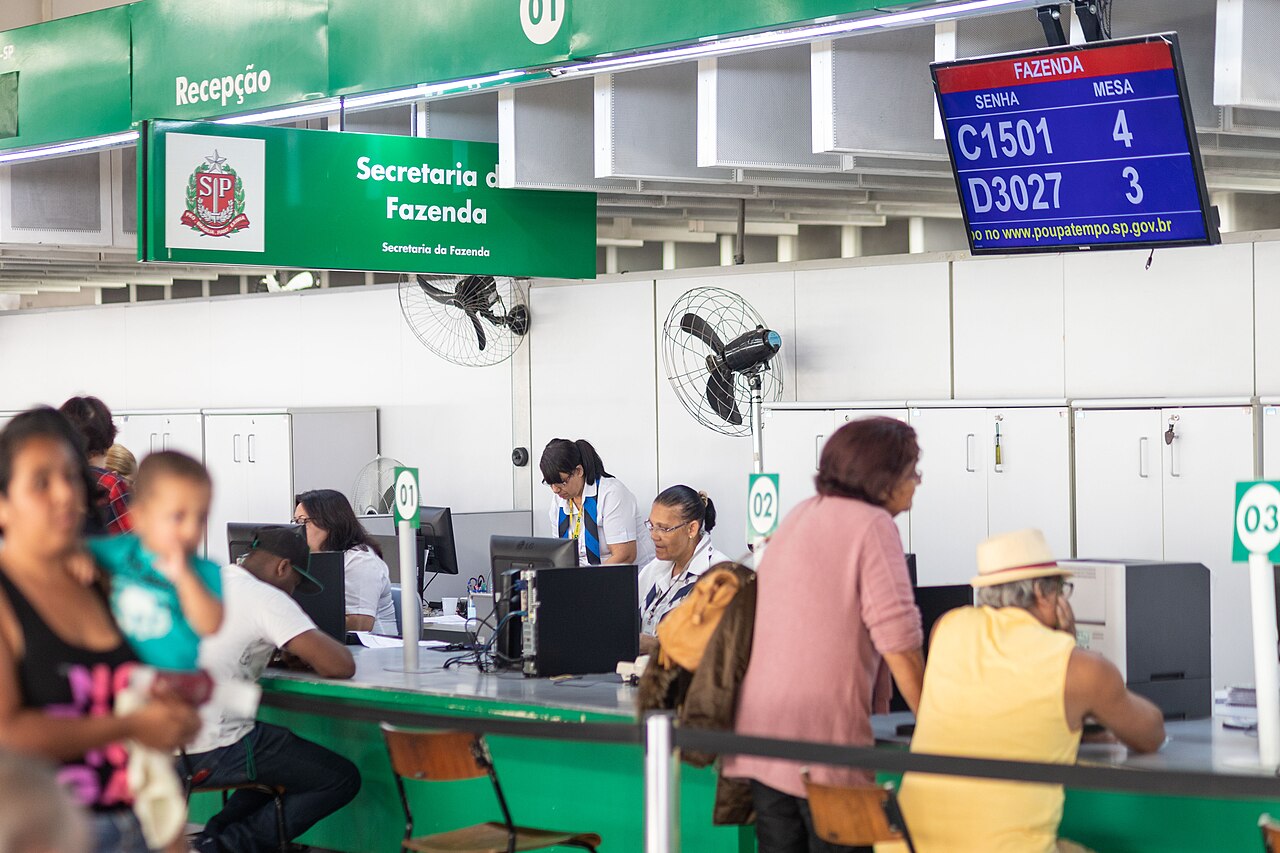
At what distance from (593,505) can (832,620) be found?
408 centimetres

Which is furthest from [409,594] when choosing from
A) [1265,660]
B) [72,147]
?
[72,147]

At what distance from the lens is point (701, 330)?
7.85m

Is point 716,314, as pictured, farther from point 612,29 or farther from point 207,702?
point 207,702

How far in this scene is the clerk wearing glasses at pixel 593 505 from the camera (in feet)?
23.7

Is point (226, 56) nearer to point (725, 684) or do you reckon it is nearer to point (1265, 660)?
point (725, 684)

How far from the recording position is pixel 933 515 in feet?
24.0

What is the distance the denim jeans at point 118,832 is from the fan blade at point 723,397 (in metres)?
5.32

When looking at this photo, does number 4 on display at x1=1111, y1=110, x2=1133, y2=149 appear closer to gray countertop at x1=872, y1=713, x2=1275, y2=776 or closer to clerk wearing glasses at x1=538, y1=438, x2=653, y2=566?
gray countertop at x1=872, y1=713, x2=1275, y2=776

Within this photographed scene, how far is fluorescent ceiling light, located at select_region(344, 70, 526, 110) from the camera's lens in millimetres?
6055

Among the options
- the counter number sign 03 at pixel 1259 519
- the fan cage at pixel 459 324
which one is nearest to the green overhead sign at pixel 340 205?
the fan cage at pixel 459 324

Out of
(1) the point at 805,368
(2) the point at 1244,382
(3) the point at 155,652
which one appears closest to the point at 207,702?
(3) the point at 155,652

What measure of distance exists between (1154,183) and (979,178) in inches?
21.8

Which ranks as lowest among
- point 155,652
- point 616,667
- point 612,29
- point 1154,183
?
point 616,667

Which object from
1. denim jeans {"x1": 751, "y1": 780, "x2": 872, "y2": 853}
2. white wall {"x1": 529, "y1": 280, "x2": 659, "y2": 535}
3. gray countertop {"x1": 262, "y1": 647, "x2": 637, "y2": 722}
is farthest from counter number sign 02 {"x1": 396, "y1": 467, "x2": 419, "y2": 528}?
white wall {"x1": 529, "y1": 280, "x2": 659, "y2": 535}
